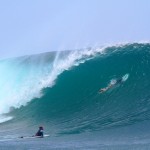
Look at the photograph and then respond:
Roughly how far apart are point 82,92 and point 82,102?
161 centimetres

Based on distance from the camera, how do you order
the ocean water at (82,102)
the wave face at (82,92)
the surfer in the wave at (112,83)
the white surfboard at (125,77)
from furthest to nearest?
1. the white surfboard at (125,77)
2. the surfer in the wave at (112,83)
3. the wave face at (82,92)
4. the ocean water at (82,102)

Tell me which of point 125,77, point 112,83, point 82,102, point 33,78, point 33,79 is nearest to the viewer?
point 82,102

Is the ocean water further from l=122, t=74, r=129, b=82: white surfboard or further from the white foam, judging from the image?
l=122, t=74, r=129, b=82: white surfboard

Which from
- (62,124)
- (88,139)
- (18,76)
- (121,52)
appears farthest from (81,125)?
(18,76)

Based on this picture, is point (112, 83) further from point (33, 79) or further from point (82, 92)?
point (33, 79)

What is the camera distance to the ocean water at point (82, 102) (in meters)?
19.5

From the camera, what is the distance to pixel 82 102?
2598 centimetres

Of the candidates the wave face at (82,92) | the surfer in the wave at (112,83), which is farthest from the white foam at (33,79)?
the surfer in the wave at (112,83)

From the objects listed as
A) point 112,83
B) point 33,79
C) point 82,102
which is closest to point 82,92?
point 82,102

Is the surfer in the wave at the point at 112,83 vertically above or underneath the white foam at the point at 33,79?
underneath

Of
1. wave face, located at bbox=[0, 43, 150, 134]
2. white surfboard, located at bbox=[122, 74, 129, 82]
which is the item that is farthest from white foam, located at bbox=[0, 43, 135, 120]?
white surfboard, located at bbox=[122, 74, 129, 82]

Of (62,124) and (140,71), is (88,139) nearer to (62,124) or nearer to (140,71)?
(62,124)

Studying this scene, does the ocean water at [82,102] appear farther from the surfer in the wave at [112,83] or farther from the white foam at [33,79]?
the surfer in the wave at [112,83]

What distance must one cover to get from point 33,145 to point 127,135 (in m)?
3.79
